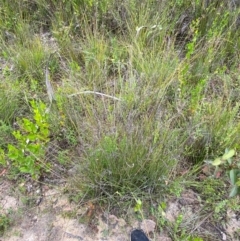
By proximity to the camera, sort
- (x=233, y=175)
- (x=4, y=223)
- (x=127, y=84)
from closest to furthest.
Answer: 1. (x=233, y=175)
2. (x=4, y=223)
3. (x=127, y=84)

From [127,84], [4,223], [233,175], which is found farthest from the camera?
[127,84]

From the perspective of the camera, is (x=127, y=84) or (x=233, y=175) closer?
(x=233, y=175)

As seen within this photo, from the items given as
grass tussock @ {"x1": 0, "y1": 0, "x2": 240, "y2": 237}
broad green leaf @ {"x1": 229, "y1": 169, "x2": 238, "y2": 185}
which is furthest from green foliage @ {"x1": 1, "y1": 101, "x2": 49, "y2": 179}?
broad green leaf @ {"x1": 229, "y1": 169, "x2": 238, "y2": 185}

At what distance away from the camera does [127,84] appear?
1991 millimetres

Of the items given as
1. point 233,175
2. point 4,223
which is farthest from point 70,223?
point 233,175

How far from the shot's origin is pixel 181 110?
192cm

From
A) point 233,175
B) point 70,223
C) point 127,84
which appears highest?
point 127,84

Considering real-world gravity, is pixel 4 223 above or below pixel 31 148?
below

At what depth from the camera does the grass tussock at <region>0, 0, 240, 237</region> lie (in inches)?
65.4

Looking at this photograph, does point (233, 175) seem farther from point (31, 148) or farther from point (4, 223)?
point (4, 223)

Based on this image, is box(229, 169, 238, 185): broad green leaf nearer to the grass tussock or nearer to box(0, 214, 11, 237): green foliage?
the grass tussock

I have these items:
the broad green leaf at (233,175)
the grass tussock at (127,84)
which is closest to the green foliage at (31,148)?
the grass tussock at (127,84)

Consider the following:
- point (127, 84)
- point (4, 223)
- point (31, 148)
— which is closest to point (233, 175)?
point (127, 84)

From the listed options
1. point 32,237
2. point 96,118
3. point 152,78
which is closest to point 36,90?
point 96,118
